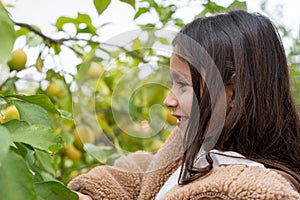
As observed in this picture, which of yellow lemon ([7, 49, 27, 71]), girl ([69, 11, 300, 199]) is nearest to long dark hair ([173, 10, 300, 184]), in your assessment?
girl ([69, 11, 300, 199])

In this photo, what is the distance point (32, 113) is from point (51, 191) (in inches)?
6.0

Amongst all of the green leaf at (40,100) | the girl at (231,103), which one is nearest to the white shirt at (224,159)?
the girl at (231,103)

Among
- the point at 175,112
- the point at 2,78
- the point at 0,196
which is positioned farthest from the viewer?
the point at 2,78

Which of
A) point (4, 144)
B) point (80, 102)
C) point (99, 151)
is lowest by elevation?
point (99, 151)

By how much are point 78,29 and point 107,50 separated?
1.33ft

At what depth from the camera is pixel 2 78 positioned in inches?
44.0

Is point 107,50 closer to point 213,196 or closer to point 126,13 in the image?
point 126,13

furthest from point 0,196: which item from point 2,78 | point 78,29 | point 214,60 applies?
point 78,29

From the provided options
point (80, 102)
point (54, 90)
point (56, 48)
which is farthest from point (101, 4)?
point (54, 90)

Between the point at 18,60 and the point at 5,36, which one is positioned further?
the point at 18,60

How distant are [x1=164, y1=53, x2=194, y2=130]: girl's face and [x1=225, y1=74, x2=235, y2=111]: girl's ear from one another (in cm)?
5

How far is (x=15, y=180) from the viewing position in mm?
439

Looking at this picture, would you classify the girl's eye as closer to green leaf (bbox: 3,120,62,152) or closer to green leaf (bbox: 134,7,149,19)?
green leaf (bbox: 3,120,62,152)

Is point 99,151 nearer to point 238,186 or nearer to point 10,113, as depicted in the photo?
point 10,113
